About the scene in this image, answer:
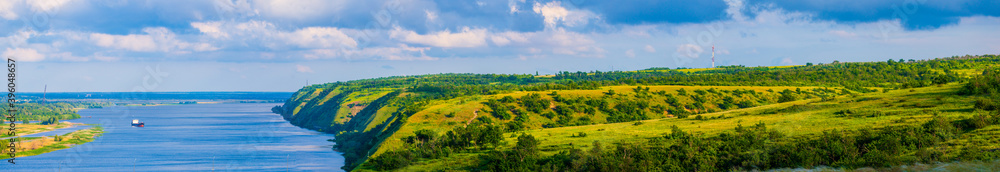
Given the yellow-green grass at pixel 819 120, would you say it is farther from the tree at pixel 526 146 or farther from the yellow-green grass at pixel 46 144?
the yellow-green grass at pixel 46 144

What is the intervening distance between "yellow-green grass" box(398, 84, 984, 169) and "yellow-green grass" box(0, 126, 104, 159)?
Answer: 87.6 m

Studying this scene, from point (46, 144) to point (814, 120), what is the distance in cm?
13266

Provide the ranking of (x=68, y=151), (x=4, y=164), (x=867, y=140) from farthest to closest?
(x=68, y=151) < (x=4, y=164) < (x=867, y=140)

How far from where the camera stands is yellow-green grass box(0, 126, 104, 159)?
5344 inches

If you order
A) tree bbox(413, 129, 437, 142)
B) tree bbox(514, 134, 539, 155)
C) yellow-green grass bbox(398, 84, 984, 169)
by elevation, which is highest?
yellow-green grass bbox(398, 84, 984, 169)

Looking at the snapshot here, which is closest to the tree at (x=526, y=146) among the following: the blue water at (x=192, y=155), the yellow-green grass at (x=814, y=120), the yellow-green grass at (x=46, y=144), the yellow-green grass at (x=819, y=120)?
the yellow-green grass at (x=814, y=120)

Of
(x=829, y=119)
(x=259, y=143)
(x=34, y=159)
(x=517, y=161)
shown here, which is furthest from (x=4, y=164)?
(x=829, y=119)

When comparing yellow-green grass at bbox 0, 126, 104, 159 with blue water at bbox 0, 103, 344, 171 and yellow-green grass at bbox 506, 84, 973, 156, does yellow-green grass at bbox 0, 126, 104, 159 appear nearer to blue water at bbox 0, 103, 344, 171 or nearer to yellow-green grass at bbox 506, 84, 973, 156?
blue water at bbox 0, 103, 344, 171

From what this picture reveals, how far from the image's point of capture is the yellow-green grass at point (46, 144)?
13575 centimetres

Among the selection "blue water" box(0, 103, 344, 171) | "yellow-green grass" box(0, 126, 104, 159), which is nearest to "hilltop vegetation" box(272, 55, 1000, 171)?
"blue water" box(0, 103, 344, 171)

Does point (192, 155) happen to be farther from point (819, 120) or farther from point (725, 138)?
point (819, 120)

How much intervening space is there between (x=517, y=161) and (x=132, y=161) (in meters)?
75.8

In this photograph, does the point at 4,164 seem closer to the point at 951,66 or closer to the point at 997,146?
the point at 997,146

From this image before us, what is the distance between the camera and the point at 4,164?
115438mm
